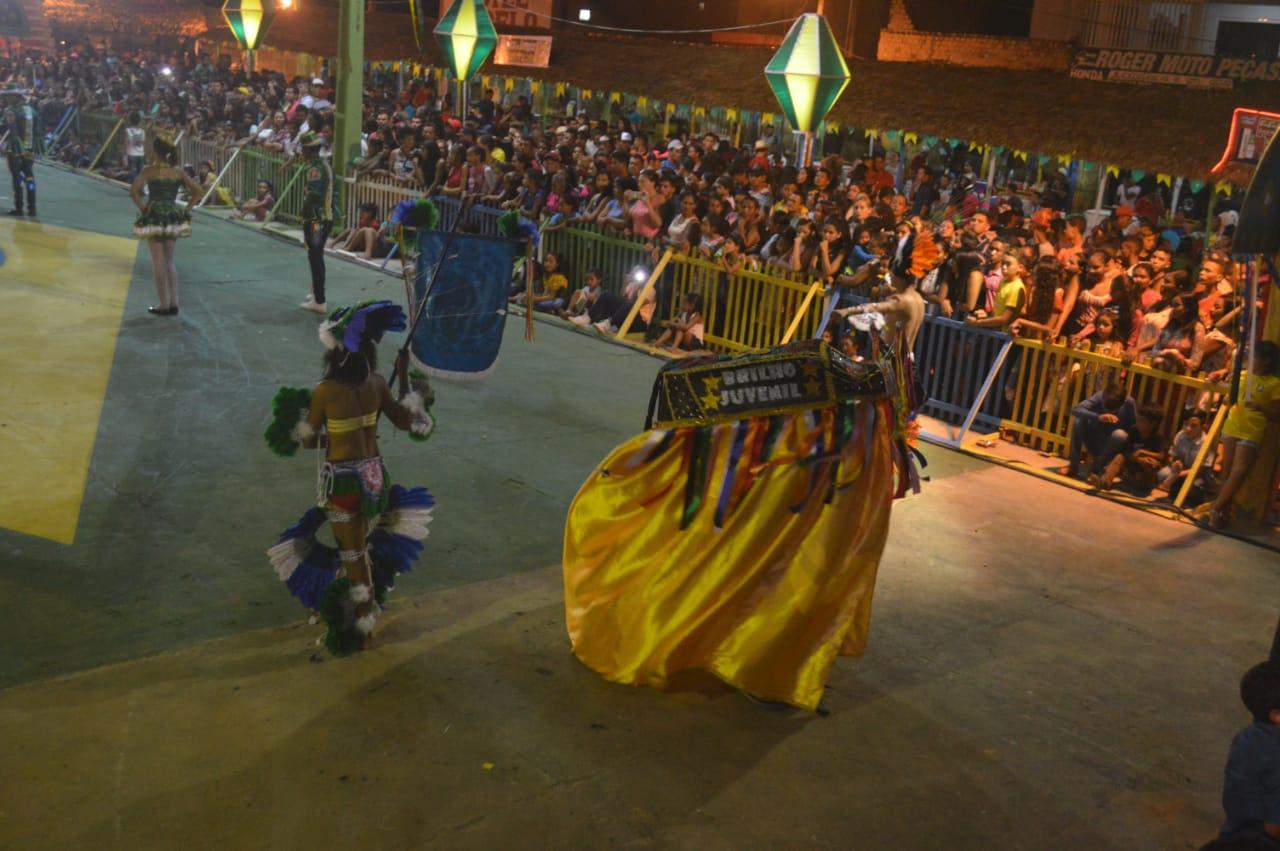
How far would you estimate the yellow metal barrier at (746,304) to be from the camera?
12977mm

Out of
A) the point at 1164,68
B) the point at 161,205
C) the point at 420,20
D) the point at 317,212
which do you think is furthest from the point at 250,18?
the point at 1164,68

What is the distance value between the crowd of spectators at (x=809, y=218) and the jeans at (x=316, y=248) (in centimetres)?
278

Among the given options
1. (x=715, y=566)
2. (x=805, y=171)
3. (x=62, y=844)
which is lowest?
(x=62, y=844)

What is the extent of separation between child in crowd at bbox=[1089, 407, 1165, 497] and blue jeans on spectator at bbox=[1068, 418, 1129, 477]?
5cm

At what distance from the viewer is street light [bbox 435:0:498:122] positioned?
17344mm

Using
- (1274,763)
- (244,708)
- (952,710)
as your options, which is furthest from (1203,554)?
(244,708)

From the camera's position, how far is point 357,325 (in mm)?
6004

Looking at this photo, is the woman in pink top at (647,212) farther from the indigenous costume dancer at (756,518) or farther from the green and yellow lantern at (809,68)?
the indigenous costume dancer at (756,518)

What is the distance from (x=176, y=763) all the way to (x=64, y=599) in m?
1.93

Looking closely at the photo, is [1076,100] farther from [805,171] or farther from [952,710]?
[952,710]

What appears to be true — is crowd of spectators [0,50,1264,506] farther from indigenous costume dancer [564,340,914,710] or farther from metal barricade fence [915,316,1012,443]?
indigenous costume dancer [564,340,914,710]

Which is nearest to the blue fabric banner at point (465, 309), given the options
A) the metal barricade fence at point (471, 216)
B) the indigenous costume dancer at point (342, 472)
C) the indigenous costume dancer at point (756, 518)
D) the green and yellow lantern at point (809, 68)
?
the green and yellow lantern at point (809, 68)

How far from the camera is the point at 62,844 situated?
180 inches

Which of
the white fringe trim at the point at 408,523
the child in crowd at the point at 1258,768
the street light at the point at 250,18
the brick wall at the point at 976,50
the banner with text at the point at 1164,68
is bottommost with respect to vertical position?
the white fringe trim at the point at 408,523
